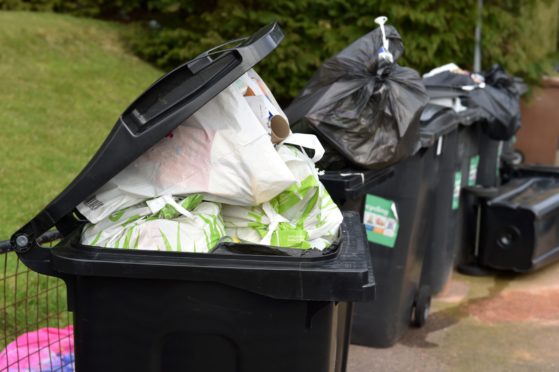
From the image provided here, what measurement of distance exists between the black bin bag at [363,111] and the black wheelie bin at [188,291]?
146cm

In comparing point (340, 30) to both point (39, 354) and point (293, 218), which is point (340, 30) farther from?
point (293, 218)

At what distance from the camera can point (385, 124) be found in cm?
385

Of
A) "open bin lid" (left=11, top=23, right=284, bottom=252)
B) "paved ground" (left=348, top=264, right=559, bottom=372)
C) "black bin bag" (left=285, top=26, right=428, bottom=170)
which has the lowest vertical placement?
"paved ground" (left=348, top=264, right=559, bottom=372)

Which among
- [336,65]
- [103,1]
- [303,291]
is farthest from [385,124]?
[103,1]

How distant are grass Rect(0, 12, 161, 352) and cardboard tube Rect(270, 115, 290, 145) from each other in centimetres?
184

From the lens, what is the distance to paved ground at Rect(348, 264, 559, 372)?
461 cm

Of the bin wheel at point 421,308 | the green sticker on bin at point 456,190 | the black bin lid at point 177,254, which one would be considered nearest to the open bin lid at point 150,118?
the black bin lid at point 177,254

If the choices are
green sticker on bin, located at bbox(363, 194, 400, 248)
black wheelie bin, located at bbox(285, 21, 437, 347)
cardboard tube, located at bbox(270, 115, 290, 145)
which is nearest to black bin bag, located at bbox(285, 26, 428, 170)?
black wheelie bin, located at bbox(285, 21, 437, 347)

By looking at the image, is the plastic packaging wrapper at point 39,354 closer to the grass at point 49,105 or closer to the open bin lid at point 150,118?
the grass at point 49,105

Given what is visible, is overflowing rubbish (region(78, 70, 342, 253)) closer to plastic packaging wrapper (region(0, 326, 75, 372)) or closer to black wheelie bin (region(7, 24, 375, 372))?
black wheelie bin (region(7, 24, 375, 372))

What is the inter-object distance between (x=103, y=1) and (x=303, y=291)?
11.1m

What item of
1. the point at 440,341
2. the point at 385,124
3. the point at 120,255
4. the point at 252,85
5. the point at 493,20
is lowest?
the point at 440,341

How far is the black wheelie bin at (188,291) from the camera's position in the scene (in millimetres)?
2215

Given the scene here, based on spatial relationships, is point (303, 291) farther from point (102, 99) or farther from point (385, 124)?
point (102, 99)
